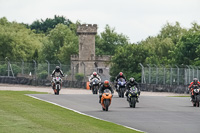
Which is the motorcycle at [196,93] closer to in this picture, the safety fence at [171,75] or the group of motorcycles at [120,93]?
the group of motorcycles at [120,93]

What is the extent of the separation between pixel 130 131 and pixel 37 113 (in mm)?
5296

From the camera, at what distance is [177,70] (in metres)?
56.2

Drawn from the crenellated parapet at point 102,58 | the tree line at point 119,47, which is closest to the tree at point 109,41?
the tree line at point 119,47

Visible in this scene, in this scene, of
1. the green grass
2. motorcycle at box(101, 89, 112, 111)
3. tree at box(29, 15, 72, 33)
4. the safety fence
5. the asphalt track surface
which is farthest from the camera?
tree at box(29, 15, 72, 33)

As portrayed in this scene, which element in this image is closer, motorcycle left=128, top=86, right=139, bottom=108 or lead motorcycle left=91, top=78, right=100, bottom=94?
motorcycle left=128, top=86, right=139, bottom=108

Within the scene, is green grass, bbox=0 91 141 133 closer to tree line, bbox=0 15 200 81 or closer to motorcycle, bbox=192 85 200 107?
motorcycle, bbox=192 85 200 107

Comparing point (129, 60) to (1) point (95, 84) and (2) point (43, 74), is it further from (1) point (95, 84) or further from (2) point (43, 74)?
(1) point (95, 84)

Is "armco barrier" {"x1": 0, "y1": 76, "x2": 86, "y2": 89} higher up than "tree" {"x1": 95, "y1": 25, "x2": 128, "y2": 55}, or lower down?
lower down

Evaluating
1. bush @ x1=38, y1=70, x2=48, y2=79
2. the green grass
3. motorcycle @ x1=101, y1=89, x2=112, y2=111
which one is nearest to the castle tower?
bush @ x1=38, y1=70, x2=48, y2=79

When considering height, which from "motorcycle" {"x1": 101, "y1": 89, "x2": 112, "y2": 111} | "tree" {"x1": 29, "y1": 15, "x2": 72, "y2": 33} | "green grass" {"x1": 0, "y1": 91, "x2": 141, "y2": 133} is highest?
"tree" {"x1": 29, "y1": 15, "x2": 72, "y2": 33}

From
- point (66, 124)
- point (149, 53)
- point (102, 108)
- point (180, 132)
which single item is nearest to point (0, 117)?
point (66, 124)

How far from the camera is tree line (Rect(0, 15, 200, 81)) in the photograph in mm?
95062

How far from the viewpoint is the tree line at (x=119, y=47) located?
95062 millimetres

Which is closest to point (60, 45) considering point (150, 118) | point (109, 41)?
point (109, 41)
